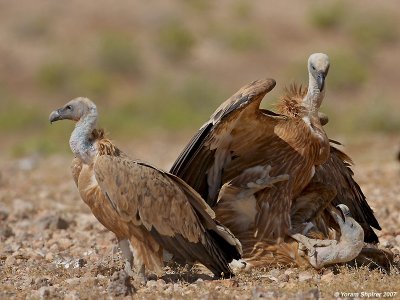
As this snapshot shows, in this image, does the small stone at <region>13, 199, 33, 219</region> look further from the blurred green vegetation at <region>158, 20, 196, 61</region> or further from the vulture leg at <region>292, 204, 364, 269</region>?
the blurred green vegetation at <region>158, 20, 196, 61</region>

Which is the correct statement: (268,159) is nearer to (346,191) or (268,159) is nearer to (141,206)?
(346,191)

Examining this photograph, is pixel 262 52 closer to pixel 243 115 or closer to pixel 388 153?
pixel 388 153

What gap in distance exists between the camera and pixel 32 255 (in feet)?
27.4

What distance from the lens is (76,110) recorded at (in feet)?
24.3

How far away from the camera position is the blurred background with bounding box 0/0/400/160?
87.6ft

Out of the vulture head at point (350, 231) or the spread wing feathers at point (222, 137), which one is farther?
the vulture head at point (350, 231)

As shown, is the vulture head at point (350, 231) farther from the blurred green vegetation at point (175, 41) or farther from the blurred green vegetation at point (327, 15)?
the blurred green vegetation at point (327, 15)

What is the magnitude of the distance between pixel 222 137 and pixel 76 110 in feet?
3.72

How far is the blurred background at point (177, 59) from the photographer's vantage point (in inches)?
1051

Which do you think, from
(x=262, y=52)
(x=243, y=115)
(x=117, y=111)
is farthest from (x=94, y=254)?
(x=262, y=52)

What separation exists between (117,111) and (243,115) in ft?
69.9

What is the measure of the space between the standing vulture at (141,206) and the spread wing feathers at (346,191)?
153 cm

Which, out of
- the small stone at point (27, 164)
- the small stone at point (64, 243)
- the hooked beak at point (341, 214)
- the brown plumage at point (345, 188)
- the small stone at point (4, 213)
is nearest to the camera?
the hooked beak at point (341, 214)

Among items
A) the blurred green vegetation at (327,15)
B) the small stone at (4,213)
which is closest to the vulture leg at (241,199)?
the small stone at (4,213)
